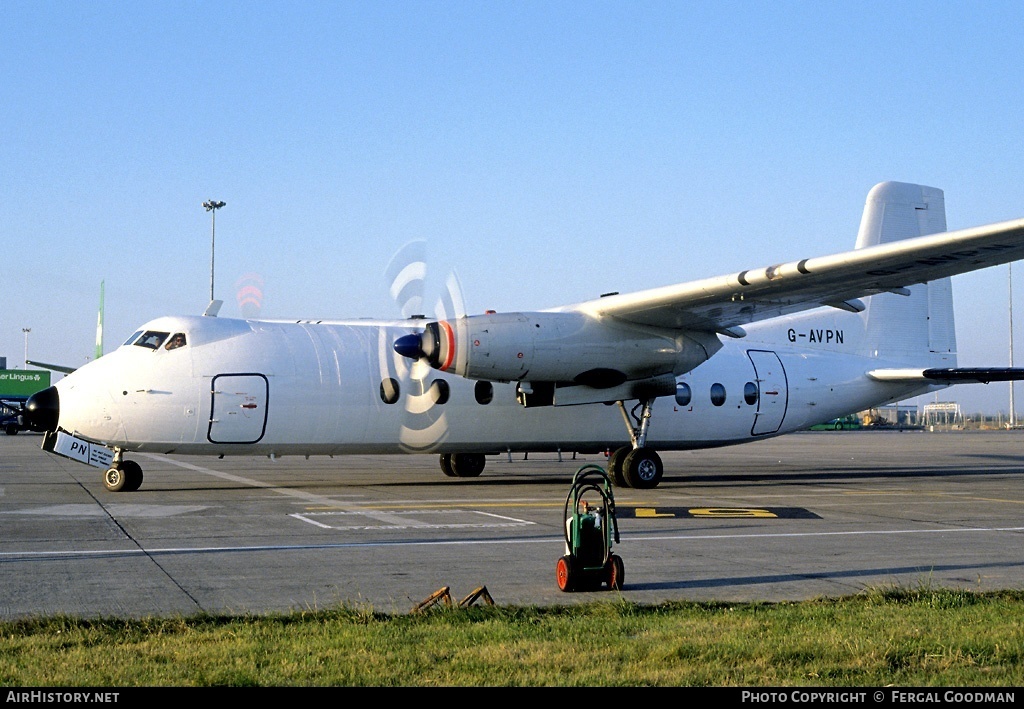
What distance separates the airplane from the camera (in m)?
18.0

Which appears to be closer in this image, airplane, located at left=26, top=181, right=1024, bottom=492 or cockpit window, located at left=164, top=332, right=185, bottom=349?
airplane, located at left=26, top=181, right=1024, bottom=492

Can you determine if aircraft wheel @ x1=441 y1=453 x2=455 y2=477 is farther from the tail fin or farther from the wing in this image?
the tail fin

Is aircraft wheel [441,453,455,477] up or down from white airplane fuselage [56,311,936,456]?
down

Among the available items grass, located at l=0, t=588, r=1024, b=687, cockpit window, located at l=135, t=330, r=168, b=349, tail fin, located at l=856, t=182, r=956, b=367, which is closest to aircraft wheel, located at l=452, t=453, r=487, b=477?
cockpit window, located at l=135, t=330, r=168, b=349

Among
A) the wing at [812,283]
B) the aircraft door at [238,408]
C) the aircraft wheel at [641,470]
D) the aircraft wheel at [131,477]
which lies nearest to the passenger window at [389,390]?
the aircraft door at [238,408]

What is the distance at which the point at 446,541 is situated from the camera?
11688 mm

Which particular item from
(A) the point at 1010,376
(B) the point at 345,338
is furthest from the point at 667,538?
(A) the point at 1010,376

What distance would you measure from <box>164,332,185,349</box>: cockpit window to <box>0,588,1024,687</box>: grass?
1192 cm

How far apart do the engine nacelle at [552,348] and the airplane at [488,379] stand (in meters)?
0.03

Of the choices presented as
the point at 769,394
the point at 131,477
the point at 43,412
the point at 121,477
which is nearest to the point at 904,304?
the point at 769,394

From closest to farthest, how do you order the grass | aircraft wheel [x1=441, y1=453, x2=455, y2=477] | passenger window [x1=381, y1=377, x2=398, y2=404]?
the grass → passenger window [x1=381, y1=377, x2=398, y2=404] → aircraft wheel [x1=441, y1=453, x2=455, y2=477]

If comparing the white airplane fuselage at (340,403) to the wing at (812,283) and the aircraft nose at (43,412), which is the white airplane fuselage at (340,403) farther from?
the wing at (812,283)

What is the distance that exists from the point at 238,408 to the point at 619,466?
7532mm

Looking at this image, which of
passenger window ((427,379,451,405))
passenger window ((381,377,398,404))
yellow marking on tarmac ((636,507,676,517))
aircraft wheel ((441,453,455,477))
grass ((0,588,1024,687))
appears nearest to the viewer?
grass ((0,588,1024,687))
